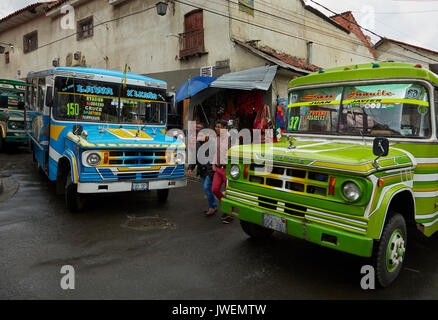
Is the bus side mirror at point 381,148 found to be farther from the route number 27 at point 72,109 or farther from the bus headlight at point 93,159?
the route number 27 at point 72,109

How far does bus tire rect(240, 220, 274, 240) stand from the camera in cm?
487

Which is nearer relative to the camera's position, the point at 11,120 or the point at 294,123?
the point at 294,123

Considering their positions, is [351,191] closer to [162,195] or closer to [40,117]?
[162,195]

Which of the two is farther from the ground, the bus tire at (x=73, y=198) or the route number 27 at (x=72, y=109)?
the route number 27 at (x=72, y=109)

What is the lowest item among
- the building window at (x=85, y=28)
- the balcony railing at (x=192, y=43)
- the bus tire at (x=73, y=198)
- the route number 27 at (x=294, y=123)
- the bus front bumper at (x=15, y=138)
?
the bus tire at (x=73, y=198)

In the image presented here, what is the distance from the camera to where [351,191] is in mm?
3285

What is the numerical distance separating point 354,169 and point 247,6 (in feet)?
38.0

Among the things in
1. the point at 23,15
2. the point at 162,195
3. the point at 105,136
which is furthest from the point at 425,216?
the point at 23,15

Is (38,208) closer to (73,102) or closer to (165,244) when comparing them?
(73,102)

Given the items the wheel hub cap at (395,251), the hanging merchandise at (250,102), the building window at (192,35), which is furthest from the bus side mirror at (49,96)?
the building window at (192,35)

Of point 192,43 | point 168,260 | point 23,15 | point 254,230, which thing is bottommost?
point 168,260

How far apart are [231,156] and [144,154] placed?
219 cm

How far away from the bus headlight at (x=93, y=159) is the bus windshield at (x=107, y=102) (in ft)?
4.62

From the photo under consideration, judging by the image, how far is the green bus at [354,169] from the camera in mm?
3283
